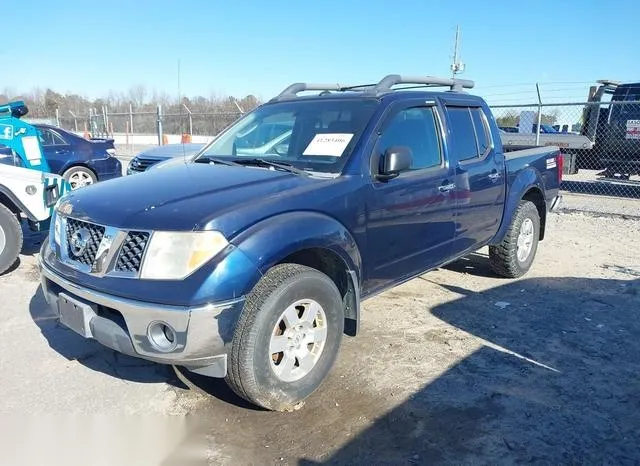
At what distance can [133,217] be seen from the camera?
2904mm

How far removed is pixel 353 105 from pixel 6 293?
392 cm

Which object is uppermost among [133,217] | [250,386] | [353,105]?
[353,105]

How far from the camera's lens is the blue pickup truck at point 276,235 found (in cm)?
275

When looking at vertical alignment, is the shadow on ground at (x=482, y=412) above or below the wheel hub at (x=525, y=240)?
below

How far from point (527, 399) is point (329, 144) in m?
2.15

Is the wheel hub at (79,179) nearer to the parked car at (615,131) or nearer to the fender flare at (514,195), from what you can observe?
the fender flare at (514,195)

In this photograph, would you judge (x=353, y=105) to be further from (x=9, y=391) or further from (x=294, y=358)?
(x=9, y=391)

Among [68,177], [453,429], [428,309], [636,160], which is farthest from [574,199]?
[68,177]

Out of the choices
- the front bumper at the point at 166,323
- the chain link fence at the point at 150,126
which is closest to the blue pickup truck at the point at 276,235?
the front bumper at the point at 166,323

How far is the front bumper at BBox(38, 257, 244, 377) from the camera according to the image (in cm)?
267

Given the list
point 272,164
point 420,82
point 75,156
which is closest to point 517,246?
point 420,82

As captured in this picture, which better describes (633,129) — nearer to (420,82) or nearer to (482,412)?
(420,82)

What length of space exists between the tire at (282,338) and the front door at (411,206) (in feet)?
1.90

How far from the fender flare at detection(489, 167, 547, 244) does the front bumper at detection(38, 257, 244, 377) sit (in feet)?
11.5
